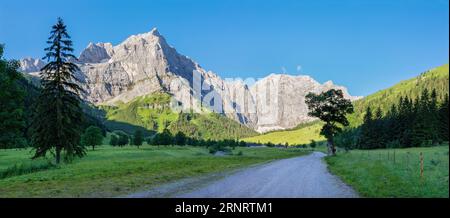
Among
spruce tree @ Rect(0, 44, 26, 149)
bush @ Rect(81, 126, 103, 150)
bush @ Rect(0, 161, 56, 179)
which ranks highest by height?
spruce tree @ Rect(0, 44, 26, 149)

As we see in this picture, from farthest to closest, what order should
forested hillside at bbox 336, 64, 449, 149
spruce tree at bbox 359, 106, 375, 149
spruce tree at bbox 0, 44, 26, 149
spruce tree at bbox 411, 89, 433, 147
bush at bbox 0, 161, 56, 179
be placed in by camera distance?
spruce tree at bbox 359, 106, 375, 149
spruce tree at bbox 411, 89, 433, 147
forested hillside at bbox 336, 64, 449, 149
bush at bbox 0, 161, 56, 179
spruce tree at bbox 0, 44, 26, 149

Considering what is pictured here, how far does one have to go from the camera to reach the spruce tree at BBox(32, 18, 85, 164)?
38.1m

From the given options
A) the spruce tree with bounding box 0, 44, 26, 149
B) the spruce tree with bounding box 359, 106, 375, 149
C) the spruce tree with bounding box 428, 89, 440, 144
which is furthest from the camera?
the spruce tree with bounding box 359, 106, 375, 149

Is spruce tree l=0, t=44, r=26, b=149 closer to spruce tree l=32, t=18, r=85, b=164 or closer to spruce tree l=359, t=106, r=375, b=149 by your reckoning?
spruce tree l=32, t=18, r=85, b=164

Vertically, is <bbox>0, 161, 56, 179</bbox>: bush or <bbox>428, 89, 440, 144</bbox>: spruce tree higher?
<bbox>428, 89, 440, 144</bbox>: spruce tree

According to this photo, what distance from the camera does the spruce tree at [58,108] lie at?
3809 cm

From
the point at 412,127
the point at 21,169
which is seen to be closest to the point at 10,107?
the point at 21,169

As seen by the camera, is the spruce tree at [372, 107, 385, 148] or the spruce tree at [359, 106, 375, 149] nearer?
the spruce tree at [372, 107, 385, 148]

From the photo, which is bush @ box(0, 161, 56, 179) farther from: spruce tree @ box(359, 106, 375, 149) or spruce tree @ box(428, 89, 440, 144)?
spruce tree @ box(359, 106, 375, 149)

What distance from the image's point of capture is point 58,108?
125 ft

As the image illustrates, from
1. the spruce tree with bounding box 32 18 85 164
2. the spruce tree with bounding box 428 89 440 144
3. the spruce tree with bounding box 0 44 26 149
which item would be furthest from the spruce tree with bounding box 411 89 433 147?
the spruce tree with bounding box 0 44 26 149
